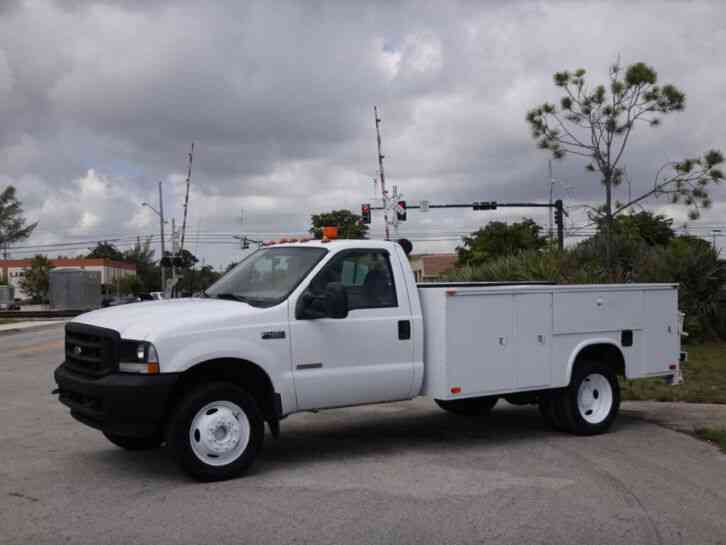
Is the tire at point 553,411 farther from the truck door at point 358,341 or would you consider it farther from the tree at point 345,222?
the tree at point 345,222

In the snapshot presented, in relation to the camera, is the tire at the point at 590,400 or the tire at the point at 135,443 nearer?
the tire at the point at 135,443

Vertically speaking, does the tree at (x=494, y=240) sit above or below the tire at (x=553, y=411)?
above

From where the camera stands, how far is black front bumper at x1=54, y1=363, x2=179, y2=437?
6941mm

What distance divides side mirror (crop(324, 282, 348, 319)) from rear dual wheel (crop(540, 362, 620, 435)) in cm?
297

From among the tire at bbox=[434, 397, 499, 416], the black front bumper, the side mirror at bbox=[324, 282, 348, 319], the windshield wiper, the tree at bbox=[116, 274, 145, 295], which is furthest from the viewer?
the tree at bbox=[116, 274, 145, 295]

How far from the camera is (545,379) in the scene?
9086 mm

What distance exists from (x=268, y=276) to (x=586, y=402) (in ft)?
12.5

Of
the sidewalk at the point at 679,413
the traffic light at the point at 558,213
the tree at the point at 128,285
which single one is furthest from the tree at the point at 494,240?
the sidewalk at the point at 679,413

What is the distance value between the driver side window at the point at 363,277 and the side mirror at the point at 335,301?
37 centimetres

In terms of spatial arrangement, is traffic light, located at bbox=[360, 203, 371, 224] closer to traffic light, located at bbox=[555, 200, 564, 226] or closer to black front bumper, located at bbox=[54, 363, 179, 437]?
traffic light, located at bbox=[555, 200, 564, 226]

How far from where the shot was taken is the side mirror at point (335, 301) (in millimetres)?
7668

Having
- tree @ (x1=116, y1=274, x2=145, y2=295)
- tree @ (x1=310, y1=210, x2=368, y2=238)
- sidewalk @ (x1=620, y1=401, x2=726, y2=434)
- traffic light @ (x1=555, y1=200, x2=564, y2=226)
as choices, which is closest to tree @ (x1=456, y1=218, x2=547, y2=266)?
tree @ (x1=310, y1=210, x2=368, y2=238)

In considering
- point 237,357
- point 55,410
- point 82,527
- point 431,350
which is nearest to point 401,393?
point 431,350

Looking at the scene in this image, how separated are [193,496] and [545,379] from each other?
3946 millimetres
